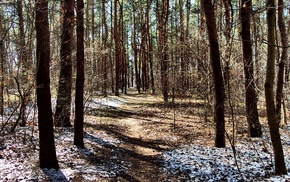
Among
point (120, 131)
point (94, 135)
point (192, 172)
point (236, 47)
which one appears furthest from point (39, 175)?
point (236, 47)

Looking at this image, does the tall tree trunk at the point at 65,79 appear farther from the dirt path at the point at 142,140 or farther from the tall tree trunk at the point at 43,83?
the tall tree trunk at the point at 43,83

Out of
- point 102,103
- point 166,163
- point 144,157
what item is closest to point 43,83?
point 144,157

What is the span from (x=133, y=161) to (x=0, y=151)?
10.4 feet

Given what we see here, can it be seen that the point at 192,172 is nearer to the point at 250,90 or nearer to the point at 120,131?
the point at 250,90

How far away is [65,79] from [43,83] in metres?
4.19

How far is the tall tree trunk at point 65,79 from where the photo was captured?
28.2 ft

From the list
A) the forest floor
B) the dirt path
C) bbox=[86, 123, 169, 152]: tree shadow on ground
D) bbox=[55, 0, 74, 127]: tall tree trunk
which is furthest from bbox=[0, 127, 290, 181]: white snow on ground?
bbox=[55, 0, 74, 127]: tall tree trunk

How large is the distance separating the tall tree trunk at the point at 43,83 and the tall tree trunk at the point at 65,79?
348cm

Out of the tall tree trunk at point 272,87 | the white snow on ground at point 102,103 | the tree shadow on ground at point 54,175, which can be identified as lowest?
the tree shadow on ground at point 54,175

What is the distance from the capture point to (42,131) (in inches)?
194

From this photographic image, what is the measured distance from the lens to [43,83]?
15.6 ft

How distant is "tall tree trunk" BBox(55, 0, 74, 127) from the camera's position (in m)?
8.59

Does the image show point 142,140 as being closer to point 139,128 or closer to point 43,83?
point 139,128

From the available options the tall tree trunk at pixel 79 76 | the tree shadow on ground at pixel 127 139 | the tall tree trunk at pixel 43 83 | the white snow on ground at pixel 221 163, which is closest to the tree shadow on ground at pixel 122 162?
the white snow on ground at pixel 221 163
